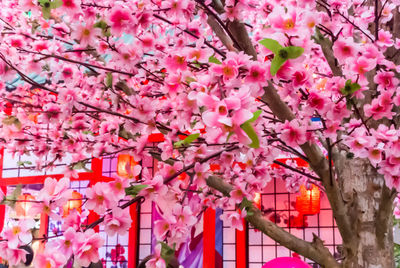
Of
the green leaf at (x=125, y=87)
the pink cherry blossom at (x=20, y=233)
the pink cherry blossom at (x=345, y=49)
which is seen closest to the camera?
the pink cherry blossom at (x=20, y=233)

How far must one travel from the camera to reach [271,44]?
136 cm

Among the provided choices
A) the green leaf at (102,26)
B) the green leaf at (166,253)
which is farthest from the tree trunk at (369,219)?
the green leaf at (102,26)

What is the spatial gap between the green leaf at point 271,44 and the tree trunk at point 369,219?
134 centimetres

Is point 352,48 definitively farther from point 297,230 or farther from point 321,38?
point 297,230

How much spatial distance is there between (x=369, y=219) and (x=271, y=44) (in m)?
1.38

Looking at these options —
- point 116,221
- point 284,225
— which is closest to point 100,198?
point 116,221

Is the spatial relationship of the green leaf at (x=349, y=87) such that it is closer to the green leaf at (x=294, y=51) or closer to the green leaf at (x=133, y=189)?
the green leaf at (x=294, y=51)

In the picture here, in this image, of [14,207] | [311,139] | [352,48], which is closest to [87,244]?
[14,207]

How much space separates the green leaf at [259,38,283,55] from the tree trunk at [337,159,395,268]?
134 centimetres

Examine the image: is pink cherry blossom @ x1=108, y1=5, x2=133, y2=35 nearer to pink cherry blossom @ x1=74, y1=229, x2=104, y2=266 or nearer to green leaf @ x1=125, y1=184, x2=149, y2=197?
green leaf @ x1=125, y1=184, x2=149, y2=197

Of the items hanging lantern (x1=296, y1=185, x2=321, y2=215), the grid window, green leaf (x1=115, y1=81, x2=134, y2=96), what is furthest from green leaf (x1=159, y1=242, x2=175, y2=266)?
the grid window

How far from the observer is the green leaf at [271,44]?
135 cm

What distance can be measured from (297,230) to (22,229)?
6132mm

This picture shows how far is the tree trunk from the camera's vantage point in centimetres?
233
